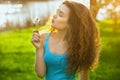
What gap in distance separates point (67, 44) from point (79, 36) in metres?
0.07

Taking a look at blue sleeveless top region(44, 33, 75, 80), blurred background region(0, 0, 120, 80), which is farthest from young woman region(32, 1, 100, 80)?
blurred background region(0, 0, 120, 80)

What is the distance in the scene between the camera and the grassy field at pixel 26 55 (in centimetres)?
227

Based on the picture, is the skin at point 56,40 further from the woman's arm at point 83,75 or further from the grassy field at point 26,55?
the grassy field at point 26,55

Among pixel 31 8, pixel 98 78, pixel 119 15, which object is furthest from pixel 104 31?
pixel 31 8

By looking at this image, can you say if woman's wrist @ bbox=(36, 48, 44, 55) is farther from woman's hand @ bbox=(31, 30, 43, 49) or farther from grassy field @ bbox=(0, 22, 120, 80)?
grassy field @ bbox=(0, 22, 120, 80)

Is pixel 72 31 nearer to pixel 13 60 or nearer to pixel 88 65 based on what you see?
pixel 88 65

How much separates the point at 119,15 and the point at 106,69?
1.25 ft

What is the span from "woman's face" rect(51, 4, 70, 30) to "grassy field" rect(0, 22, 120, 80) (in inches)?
26.2

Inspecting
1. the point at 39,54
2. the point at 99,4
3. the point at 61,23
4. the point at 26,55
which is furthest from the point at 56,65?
the point at 99,4

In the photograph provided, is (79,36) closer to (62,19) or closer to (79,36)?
(79,36)

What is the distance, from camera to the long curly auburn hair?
161cm

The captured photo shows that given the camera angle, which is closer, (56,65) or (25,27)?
(56,65)

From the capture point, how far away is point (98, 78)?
2.31 metres

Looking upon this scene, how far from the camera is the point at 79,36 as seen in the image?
1.62 m
